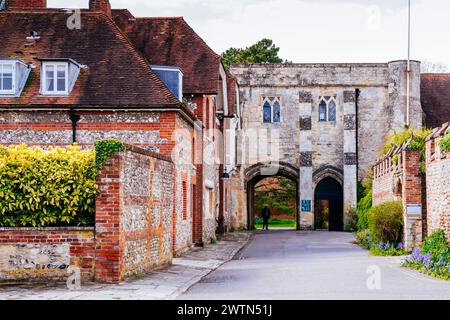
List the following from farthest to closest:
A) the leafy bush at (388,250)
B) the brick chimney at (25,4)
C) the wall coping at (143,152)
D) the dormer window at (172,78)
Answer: the brick chimney at (25,4), the dormer window at (172,78), the leafy bush at (388,250), the wall coping at (143,152)

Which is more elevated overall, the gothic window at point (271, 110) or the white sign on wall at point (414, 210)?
the gothic window at point (271, 110)

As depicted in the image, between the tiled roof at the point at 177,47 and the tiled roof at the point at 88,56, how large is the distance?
3425mm

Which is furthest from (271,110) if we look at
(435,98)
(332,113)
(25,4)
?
(25,4)

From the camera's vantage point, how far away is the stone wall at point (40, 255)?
15414 mm

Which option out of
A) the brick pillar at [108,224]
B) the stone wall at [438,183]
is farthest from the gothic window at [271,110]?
the brick pillar at [108,224]

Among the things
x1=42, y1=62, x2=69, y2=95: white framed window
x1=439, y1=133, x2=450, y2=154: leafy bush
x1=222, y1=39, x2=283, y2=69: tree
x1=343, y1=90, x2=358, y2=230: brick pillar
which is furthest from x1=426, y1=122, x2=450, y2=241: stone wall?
x1=222, y1=39, x2=283, y2=69: tree

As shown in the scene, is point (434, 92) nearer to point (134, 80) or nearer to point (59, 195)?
point (134, 80)

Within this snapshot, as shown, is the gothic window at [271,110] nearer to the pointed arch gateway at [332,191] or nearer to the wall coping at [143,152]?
the pointed arch gateway at [332,191]

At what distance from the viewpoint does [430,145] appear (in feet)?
71.9

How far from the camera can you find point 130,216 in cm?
1658

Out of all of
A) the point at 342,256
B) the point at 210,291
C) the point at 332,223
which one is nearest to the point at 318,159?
the point at 332,223

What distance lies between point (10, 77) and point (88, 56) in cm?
265

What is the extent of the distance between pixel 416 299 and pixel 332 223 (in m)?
39.5

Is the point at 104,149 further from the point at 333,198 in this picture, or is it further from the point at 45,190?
the point at 333,198
